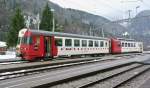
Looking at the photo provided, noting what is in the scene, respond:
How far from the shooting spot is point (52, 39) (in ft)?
113

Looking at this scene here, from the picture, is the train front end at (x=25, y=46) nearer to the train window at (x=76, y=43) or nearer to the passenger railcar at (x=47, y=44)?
the passenger railcar at (x=47, y=44)

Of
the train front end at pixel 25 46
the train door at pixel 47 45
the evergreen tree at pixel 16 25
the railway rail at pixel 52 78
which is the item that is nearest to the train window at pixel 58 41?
the train door at pixel 47 45

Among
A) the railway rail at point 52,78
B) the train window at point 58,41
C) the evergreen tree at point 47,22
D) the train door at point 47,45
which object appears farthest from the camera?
the evergreen tree at point 47,22

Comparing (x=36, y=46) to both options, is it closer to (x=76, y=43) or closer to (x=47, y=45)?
(x=47, y=45)

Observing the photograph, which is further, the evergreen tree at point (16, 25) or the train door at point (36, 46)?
the evergreen tree at point (16, 25)

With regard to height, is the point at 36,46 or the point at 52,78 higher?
the point at 36,46

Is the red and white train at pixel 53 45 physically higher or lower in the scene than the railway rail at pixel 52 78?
higher

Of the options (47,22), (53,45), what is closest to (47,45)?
(53,45)

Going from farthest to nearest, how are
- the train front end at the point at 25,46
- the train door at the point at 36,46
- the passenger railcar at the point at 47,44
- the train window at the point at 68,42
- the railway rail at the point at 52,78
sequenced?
the train window at the point at 68,42
the train door at the point at 36,46
the passenger railcar at the point at 47,44
the train front end at the point at 25,46
the railway rail at the point at 52,78

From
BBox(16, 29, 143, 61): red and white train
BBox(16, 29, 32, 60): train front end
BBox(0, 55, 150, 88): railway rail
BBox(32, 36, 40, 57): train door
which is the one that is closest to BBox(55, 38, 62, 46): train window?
BBox(16, 29, 143, 61): red and white train

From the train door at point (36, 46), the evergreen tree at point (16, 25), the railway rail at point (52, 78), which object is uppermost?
the evergreen tree at point (16, 25)

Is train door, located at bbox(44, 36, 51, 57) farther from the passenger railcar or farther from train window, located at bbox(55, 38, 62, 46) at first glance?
train window, located at bbox(55, 38, 62, 46)

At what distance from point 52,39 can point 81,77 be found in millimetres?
15594

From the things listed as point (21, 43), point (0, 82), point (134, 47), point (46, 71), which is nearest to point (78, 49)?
point (21, 43)
